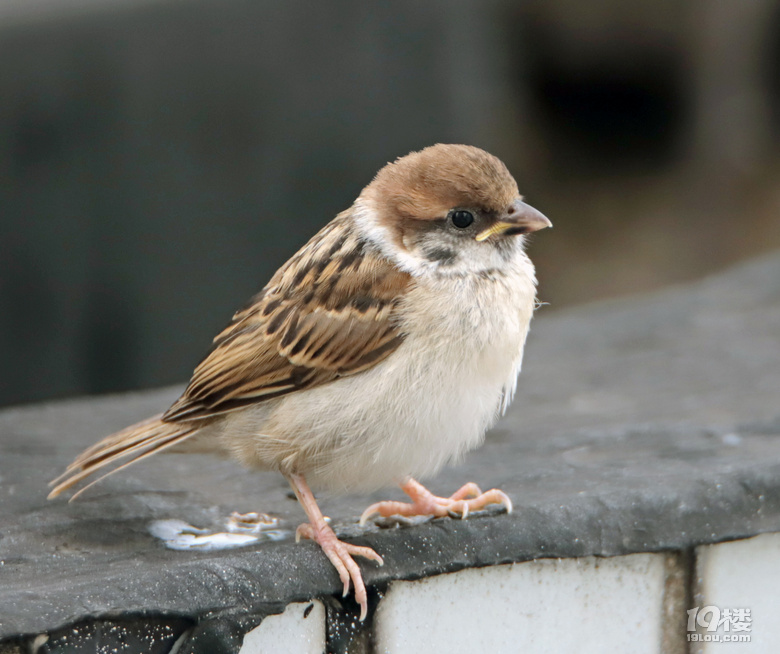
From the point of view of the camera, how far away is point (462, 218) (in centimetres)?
303

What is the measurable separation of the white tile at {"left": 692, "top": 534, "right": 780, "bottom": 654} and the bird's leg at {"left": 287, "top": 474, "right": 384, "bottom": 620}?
2.74ft

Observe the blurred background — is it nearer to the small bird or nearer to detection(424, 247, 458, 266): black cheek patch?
the small bird

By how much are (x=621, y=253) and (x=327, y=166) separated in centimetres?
450

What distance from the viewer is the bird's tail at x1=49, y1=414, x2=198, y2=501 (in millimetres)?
3119

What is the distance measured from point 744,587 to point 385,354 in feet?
3.51

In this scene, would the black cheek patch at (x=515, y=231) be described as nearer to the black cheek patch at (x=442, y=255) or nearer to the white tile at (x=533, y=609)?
the black cheek patch at (x=442, y=255)

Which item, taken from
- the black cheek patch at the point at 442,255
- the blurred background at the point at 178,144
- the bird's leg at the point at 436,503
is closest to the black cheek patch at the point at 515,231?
the black cheek patch at the point at 442,255

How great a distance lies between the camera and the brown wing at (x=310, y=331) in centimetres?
294

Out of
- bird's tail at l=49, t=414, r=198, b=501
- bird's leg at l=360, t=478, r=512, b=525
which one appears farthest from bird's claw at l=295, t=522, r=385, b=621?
bird's tail at l=49, t=414, r=198, b=501

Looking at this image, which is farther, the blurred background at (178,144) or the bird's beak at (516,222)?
the blurred background at (178,144)

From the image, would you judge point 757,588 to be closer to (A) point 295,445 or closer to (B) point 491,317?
(B) point 491,317

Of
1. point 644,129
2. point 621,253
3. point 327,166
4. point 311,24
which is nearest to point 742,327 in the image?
point 327,166

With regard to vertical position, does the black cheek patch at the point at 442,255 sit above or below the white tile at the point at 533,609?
above

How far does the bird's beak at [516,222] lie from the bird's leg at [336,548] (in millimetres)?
803
